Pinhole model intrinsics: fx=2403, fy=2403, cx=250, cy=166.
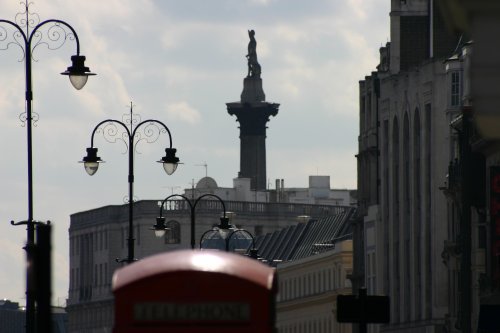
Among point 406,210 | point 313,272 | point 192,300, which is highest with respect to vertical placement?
point 406,210

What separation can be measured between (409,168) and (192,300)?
9513cm

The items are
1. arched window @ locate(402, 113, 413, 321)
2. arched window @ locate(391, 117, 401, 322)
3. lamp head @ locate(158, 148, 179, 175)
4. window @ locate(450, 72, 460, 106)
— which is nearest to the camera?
lamp head @ locate(158, 148, 179, 175)

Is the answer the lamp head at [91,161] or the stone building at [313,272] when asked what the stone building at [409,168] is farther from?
the lamp head at [91,161]

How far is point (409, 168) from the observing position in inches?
4562

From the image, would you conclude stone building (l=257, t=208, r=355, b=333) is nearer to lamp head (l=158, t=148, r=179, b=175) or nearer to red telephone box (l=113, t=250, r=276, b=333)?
lamp head (l=158, t=148, r=179, b=175)

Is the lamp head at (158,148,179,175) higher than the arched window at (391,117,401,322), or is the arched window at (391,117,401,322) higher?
the arched window at (391,117,401,322)

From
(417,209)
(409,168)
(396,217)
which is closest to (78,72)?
(417,209)

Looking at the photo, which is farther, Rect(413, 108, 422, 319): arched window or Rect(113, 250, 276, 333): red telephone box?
Rect(413, 108, 422, 319): arched window

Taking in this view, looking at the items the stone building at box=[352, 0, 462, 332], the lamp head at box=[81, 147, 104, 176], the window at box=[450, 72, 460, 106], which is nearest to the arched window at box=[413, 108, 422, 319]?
the stone building at box=[352, 0, 462, 332]

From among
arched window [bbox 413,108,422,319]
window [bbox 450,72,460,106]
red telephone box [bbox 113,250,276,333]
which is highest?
window [bbox 450,72,460,106]

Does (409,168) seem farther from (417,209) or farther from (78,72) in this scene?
(78,72)

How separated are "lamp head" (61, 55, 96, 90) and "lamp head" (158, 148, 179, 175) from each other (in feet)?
38.1

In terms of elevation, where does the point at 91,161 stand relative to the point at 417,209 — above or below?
below

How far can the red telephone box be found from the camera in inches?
830
